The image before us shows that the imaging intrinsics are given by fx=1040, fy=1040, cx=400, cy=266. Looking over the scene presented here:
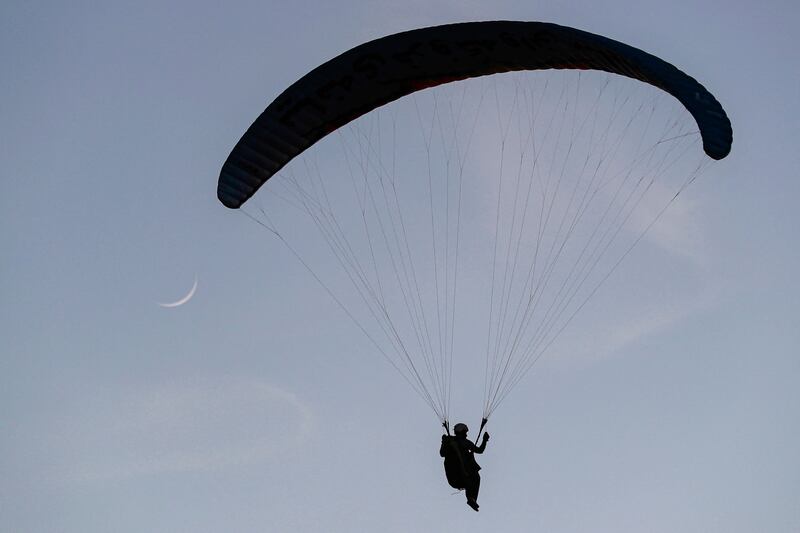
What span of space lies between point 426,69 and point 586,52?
2680mm

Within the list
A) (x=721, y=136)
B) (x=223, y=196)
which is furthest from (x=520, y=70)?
(x=223, y=196)

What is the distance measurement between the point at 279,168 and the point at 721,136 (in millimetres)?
7318

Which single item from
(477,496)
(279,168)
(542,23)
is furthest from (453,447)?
(542,23)

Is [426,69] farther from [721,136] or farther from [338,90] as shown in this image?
[721,136]

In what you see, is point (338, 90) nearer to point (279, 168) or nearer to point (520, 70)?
point (279, 168)

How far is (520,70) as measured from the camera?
1731 centimetres

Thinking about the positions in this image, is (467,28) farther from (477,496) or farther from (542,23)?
(477,496)

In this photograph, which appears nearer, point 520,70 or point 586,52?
point 586,52

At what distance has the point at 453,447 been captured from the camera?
16547mm

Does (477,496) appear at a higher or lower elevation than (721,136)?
lower

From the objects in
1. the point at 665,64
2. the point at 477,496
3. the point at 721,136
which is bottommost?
the point at 477,496

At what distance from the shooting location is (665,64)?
16.3 m

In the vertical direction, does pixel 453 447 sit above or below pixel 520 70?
below

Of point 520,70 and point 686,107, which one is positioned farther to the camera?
point 520,70
